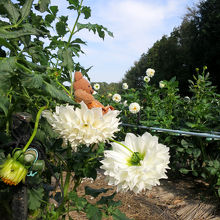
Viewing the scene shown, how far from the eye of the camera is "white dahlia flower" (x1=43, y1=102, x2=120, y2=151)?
54cm

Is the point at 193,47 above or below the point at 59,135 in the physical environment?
above

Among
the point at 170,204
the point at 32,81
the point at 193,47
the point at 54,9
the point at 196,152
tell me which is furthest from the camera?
the point at 193,47

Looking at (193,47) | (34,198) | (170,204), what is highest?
(193,47)

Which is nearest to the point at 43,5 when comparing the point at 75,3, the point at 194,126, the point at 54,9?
the point at 54,9

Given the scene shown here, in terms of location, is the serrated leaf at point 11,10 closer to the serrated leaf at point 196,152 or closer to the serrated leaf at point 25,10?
the serrated leaf at point 25,10

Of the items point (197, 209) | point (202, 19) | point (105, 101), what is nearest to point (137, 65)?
point (202, 19)

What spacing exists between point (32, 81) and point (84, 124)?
0.15 m

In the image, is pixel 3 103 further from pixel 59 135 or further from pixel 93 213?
pixel 93 213

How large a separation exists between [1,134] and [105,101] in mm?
3736

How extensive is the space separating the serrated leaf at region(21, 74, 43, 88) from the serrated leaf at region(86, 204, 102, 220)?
429mm

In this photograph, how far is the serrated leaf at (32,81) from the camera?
50cm

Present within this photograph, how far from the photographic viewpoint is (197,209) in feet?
6.70

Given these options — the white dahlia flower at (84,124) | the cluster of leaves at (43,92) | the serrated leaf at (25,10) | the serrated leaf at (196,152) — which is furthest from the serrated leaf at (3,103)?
the serrated leaf at (196,152)

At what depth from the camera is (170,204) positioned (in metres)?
2.20
